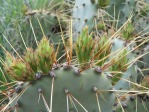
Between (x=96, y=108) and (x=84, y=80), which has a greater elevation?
(x=84, y=80)

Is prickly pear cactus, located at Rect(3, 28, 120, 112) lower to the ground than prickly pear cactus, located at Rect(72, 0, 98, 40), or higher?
higher

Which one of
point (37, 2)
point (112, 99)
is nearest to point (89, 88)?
point (112, 99)

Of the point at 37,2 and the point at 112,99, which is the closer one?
the point at 112,99

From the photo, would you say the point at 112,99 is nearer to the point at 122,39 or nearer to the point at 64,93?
the point at 64,93

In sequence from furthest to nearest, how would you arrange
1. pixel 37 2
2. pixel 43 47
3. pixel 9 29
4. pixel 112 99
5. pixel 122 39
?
pixel 37 2 < pixel 9 29 < pixel 122 39 < pixel 112 99 < pixel 43 47

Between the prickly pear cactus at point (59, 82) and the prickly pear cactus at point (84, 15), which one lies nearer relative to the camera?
the prickly pear cactus at point (59, 82)

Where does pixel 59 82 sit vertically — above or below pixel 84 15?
above

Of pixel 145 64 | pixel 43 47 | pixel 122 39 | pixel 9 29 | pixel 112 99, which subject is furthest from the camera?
pixel 9 29

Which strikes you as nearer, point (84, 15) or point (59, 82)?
point (59, 82)

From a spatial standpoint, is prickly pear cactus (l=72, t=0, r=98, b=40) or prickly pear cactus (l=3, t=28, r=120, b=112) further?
prickly pear cactus (l=72, t=0, r=98, b=40)

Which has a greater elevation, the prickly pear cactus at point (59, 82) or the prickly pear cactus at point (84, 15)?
the prickly pear cactus at point (59, 82)

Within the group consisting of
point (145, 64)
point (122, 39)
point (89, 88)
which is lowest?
point (145, 64)
